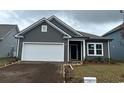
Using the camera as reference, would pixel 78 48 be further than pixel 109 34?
No

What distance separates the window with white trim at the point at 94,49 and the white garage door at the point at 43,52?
3.85m

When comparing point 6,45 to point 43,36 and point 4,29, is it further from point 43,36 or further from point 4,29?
point 43,36

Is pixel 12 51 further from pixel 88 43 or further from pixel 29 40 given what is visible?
pixel 88 43

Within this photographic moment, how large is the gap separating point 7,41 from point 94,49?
1414 cm

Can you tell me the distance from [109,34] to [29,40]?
1497 cm

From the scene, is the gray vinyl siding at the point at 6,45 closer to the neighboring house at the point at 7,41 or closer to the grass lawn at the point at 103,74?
the neighboring house at the point at 7,41

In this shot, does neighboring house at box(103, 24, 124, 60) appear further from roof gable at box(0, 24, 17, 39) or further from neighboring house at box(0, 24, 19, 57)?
roof gable at box(0, 24, 17, 39)

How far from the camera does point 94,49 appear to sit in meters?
21.5

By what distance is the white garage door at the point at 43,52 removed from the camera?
1933 centimetres

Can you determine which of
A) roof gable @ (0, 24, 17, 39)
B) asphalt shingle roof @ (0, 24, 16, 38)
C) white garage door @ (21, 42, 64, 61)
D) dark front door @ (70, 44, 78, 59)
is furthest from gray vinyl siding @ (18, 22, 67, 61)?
asphalt shingle roof @ (0, 24, 16, 38)

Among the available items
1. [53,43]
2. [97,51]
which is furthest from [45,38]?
[97,51]

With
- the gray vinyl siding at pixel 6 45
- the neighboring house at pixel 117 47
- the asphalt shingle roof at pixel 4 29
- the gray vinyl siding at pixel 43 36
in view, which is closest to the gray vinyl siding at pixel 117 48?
the neighboring house at pixel 117 47
